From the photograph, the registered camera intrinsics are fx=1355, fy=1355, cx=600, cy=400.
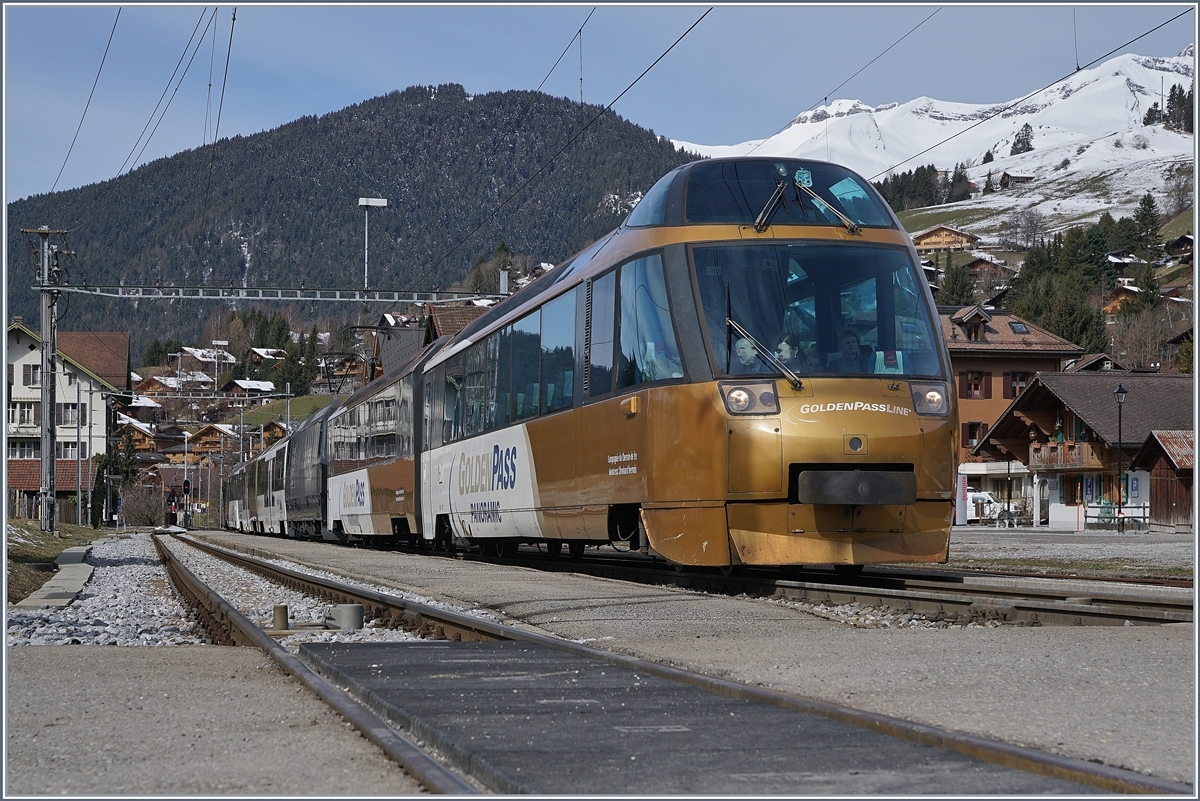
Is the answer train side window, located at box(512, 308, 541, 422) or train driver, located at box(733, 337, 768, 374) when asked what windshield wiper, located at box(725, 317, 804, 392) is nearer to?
train driver, located at box(733, 337, 768, 374)

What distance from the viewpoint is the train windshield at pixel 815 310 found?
12477mm

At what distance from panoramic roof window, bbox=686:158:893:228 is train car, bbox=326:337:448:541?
11.4 metres

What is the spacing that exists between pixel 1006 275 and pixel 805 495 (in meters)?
197

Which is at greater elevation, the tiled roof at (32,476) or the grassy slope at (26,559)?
the tiled roof at (32,476)

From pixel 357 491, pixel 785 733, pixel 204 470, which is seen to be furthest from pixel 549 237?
pixel 785 733

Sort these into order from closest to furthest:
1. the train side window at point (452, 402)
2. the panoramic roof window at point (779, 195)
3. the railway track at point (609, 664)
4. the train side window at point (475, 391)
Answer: the railway track at point (609, 664), the panoramic roof window at point (779, 195), the train side window at point (475, 391), the train side window at point (452, 402)

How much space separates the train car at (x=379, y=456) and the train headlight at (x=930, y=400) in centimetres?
1307

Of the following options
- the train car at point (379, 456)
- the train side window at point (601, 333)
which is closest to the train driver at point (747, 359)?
the train side window at point (601, 333)

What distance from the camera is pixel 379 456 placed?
28312 millimetres

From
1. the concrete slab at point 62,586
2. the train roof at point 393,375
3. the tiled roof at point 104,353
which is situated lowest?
the concrete slab at point 62,586

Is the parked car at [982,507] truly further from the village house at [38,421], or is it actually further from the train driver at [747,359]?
the train driver at [747,359]

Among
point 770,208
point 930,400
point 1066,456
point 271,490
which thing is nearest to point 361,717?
point 930,400

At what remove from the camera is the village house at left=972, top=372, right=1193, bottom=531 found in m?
47.1

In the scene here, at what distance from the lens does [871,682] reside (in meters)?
7.01
